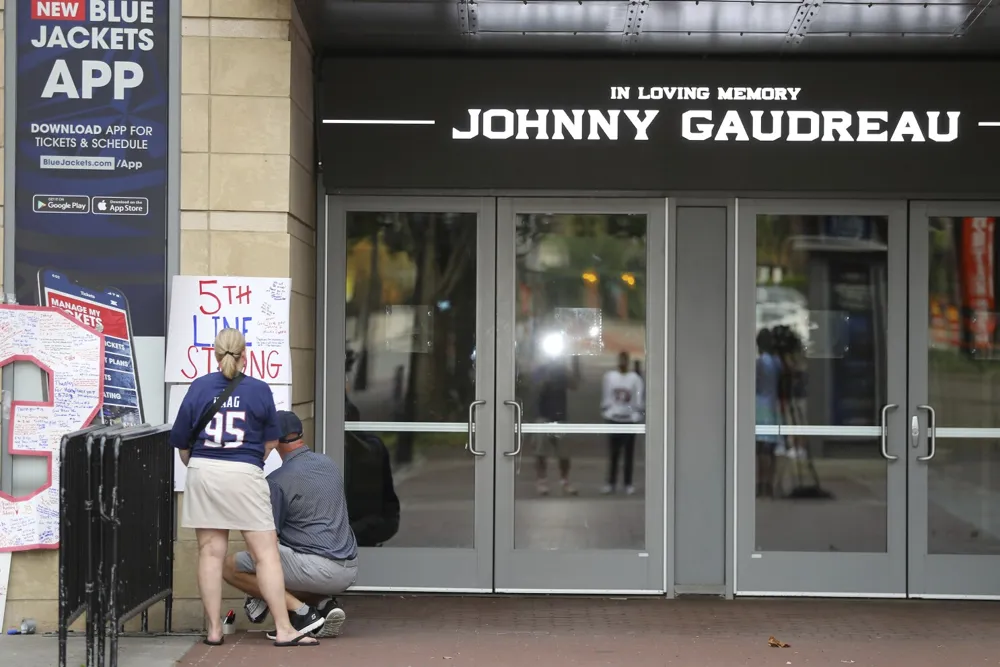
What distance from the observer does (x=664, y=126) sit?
26.1 ft

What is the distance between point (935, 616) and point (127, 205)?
5.60 meters

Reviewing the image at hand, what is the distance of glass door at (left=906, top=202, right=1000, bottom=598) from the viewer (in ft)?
26.7

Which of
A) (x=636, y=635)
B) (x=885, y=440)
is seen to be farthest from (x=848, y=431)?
(x=636, y=635)

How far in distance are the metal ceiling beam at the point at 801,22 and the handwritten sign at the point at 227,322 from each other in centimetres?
332

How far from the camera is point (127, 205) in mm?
7059

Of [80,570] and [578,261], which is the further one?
[578,261]

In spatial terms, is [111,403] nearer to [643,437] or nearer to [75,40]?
[75,40]

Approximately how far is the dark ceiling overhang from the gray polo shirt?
2.73 metres

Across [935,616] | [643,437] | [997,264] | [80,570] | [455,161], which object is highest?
[455,161]

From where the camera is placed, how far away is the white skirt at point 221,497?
632cm

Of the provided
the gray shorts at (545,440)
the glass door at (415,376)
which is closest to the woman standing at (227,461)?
the glass door at (415,376)

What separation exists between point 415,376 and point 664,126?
2.36m

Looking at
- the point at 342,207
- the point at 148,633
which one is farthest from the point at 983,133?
the point at 148,633

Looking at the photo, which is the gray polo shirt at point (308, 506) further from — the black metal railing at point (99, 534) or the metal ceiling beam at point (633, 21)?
the metal ceiling beam at point (633, 21)
